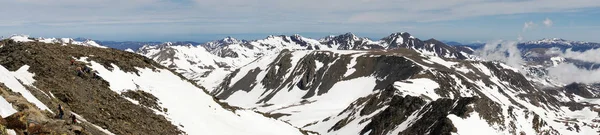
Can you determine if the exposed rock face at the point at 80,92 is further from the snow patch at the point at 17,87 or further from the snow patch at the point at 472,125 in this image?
the snow patch at the point at 472,125

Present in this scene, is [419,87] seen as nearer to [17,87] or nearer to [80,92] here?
[80,92]

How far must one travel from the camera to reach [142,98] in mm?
40938

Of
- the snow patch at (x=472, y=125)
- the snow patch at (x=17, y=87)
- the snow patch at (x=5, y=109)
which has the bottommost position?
the snow patch at (x=472, y=125)

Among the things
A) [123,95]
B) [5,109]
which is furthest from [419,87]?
[5,109]

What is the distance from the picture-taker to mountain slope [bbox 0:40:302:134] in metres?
31.6

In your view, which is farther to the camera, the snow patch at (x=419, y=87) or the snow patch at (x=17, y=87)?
the snow patch at (x=419, y=87)

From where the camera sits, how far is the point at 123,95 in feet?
130

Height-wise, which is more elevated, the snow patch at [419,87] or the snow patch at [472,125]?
the snow patch at [472,125]

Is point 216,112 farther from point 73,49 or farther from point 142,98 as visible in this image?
point 73,49

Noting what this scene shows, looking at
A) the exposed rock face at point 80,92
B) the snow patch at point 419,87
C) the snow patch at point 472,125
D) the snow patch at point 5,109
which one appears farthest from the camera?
the snow patch at point 419,87

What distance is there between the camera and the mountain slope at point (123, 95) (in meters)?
31.6

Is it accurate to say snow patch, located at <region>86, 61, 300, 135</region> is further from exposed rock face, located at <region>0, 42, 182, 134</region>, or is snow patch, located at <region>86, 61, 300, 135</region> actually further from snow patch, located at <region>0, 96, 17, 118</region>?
snow patch, located at <region>0, 96, 17, 118</region>

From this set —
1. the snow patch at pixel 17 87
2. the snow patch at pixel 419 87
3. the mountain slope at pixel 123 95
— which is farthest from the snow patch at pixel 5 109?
the snow patch at pixel 419 87

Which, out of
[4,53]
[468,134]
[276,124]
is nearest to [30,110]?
[4,53]
